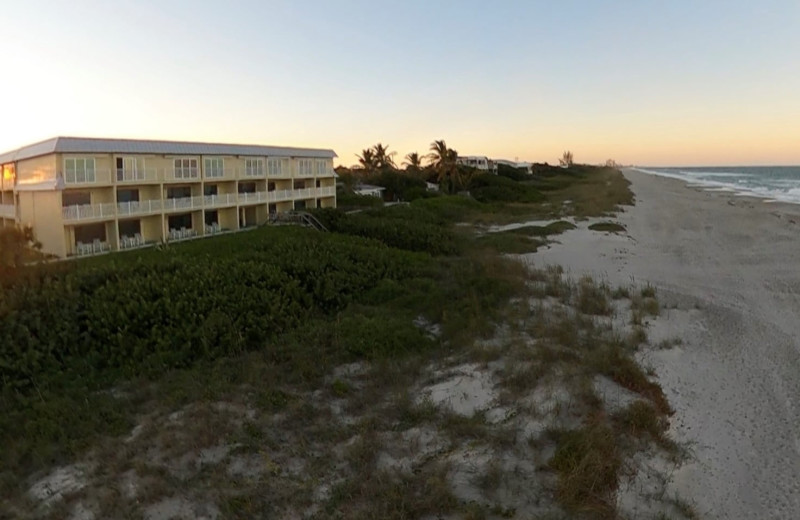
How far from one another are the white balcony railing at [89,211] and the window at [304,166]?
19087 millimetres

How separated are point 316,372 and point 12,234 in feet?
34.7

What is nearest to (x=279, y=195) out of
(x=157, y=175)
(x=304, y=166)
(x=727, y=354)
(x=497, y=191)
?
(x=304, y=166)

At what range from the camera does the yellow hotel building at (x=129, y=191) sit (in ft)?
90.7

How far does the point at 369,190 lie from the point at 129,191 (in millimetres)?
30543

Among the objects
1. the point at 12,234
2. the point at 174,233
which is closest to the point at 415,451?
the point at 12,234

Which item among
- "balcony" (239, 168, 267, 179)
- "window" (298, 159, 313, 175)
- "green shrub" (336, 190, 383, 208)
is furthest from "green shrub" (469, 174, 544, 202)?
"balcony" (239, 168, 267, 179)

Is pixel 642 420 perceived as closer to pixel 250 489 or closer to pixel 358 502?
pixel 358 502

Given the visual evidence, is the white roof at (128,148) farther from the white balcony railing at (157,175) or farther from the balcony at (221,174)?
the balcony at (221,174)

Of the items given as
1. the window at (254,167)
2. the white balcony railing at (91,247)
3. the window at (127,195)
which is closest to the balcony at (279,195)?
the window at (254,167)

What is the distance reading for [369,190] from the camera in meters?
59.5

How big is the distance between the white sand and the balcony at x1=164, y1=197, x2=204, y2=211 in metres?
21.5

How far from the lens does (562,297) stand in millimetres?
15773

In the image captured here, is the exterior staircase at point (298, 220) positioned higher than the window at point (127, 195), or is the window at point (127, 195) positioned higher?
the window at point (127, 195)

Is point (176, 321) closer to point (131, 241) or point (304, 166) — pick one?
point (131, 241)
